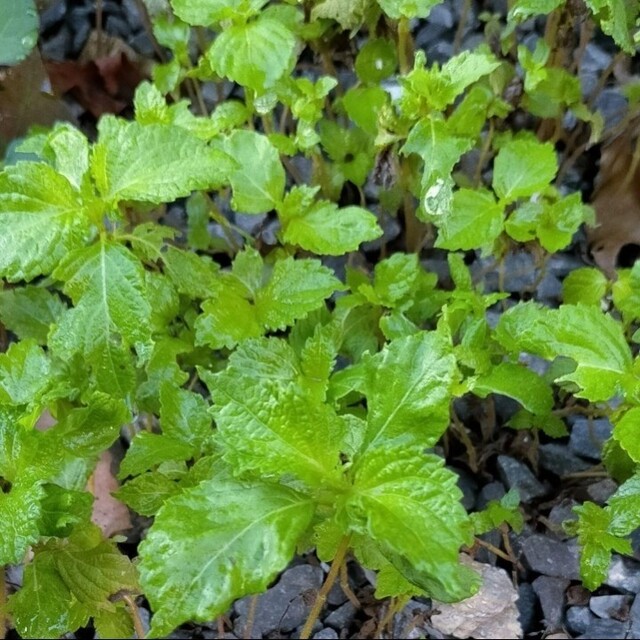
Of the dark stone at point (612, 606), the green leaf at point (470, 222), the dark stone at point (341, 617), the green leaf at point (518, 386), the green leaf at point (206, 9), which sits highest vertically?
the green leaf at point (206, 9)

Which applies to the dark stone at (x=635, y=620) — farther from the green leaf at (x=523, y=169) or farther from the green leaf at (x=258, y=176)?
the green leaf at (x=258, y=176)

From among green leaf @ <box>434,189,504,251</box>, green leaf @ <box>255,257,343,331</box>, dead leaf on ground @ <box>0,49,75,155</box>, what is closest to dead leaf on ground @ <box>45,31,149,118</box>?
dead leaf on ground @ <box>0,49,75,155</box>

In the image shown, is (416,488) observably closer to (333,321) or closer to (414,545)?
(414,545)

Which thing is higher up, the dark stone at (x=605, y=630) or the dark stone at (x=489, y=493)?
the dark stone at (x=489, y=493)

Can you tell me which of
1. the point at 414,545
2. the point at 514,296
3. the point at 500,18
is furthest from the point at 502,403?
the point at 500,18

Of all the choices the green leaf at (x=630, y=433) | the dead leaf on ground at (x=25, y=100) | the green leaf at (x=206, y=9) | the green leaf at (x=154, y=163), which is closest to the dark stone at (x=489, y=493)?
the green leaf at (x=630, y=433)

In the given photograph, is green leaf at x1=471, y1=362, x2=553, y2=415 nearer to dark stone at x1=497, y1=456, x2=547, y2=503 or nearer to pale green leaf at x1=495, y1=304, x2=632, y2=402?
pale green leaf at x1=495, y1=304, x2=632, y2=402

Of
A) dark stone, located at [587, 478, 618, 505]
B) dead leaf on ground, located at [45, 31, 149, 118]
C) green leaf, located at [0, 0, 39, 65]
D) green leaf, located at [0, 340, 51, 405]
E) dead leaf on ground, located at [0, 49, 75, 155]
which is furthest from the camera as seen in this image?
dead leaf on ground, located at [45, 31, 149, 118]
